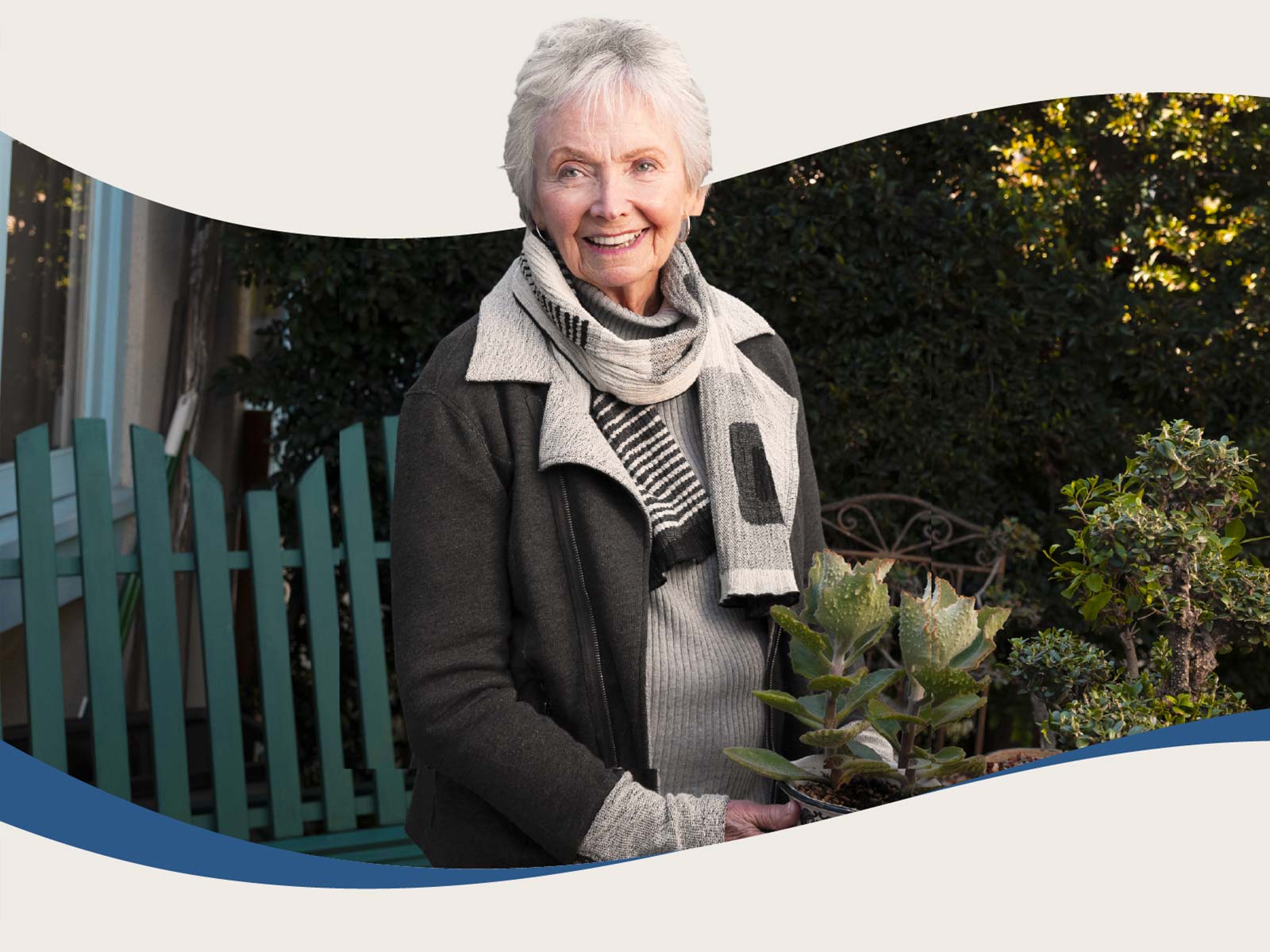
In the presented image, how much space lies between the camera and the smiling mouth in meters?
1.47

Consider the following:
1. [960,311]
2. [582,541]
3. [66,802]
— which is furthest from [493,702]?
[960,311]

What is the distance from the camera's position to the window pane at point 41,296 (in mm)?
3078

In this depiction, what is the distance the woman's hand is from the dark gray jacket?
143 millimetres

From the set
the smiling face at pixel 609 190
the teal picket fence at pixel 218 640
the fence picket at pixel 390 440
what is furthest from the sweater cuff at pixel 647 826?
the fence picket at pixel 390 440

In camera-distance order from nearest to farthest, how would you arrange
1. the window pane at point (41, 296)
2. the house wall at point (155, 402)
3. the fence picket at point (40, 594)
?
the fence picket at point (40, 594)
the window pane at point (41, 296)
the house wall at point (155, 402)

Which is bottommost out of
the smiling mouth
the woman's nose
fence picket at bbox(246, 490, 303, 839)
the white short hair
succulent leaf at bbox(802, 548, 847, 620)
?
fence picket at bbox(246, 490, 303, 839)

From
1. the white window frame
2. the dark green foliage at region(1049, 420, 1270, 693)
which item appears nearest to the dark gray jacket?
the dark green foliage at region(1049, 420, 1270, 693)

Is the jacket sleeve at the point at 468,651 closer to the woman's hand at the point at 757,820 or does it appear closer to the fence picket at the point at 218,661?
the woman's hand at the point at 757,820

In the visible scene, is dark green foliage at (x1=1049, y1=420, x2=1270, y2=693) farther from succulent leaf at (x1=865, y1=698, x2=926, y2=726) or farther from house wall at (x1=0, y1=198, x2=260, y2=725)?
house wall at (x1=0, y1=198, x2=260, y2=725)

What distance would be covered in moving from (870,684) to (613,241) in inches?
23.9

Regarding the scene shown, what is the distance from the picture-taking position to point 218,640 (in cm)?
291

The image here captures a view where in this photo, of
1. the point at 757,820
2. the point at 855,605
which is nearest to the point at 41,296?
the point at 757,820

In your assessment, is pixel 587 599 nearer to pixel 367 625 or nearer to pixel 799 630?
pixel 799 630

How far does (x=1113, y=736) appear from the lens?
157cm
